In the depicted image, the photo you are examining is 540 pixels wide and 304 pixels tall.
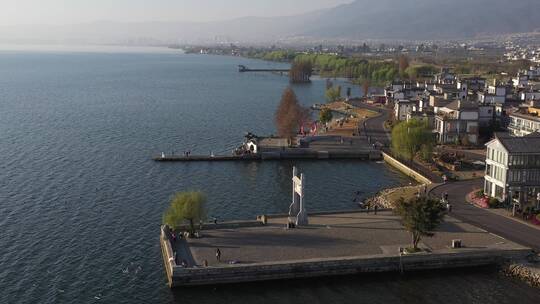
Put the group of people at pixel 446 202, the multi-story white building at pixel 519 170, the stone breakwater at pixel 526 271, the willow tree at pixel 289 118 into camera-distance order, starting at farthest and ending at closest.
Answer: the willow tree at pixel 289 118, the multi-story white building at pixel 519 170, the group of people at pixel 446 202, the stone breakwater at pixel 526 271

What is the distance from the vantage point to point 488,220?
35.7m

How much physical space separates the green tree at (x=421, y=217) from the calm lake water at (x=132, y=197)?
2326mm

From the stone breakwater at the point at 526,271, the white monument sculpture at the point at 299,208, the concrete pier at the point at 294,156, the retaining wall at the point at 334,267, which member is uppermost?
the white monument sculpture at the point at 299,208

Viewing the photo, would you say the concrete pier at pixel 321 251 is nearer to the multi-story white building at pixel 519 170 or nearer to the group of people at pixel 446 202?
the group of people at pixel 446 202

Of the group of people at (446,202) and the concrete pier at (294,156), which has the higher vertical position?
the group of people at (446,202)

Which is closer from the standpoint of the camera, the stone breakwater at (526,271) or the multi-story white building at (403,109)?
the stone breakwater at (526,271)

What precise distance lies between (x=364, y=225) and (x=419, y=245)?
13.5 ft

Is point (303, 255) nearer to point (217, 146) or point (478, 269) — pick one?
point (478, 269)

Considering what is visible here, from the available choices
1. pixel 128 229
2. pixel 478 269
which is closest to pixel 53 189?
pixel 128 229

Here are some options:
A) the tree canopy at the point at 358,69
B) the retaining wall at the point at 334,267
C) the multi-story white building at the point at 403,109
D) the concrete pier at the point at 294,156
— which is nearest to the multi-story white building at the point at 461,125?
the concrete pier at the point at 294,156

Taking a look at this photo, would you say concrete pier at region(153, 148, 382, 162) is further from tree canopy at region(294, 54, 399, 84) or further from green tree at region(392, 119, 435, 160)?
tree canopy at region(294, 54, 399, 84)

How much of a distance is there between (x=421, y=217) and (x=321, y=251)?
5.40 m

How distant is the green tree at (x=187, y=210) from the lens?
107ft

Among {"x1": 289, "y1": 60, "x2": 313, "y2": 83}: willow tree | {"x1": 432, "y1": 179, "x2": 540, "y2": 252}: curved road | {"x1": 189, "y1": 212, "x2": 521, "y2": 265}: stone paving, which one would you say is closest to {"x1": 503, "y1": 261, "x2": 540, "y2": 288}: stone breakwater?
{"x1": 189, "y1": 212, "x2": 521, "y2": 265}: stone paving
